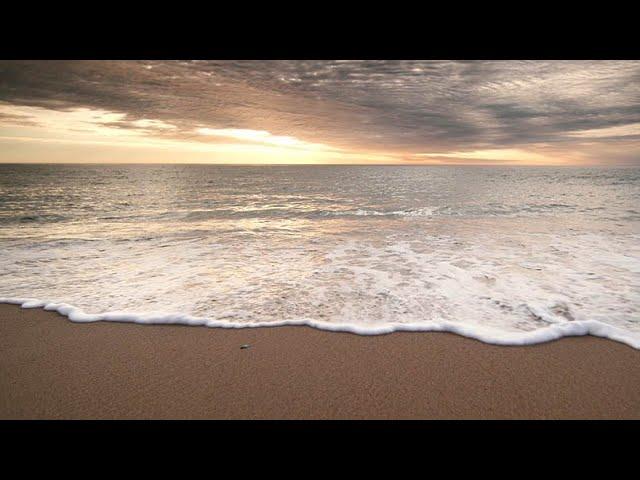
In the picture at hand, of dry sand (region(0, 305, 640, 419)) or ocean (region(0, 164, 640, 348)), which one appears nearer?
A: dry sand (region(0, 305, 640, 419))

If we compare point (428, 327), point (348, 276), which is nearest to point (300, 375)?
point (428, 327)

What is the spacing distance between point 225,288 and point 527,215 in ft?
40.2

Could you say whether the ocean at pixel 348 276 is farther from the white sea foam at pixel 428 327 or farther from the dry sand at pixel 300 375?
the dry sand at pixel 300 375

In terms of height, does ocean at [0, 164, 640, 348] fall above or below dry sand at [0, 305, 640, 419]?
above

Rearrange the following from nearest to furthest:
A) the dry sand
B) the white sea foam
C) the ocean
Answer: the dry sand, the white sea foam, the ocean

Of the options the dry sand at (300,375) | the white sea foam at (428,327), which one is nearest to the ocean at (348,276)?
the white sea foam at (428,327)

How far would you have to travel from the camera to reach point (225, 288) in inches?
187

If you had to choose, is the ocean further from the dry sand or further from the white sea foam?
the dry sand

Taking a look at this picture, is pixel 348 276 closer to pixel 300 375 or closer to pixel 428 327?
pixel 428 327

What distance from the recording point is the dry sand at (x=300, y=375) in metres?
2.37

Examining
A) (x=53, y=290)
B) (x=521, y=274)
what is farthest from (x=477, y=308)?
(x=53, y=290)

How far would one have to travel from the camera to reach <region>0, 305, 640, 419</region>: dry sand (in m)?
2.37

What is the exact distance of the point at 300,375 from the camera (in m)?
2.77

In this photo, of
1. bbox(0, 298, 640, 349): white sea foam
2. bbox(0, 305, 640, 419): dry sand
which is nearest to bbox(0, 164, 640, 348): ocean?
bbox(0, 298, 640, 349): white sea foam
